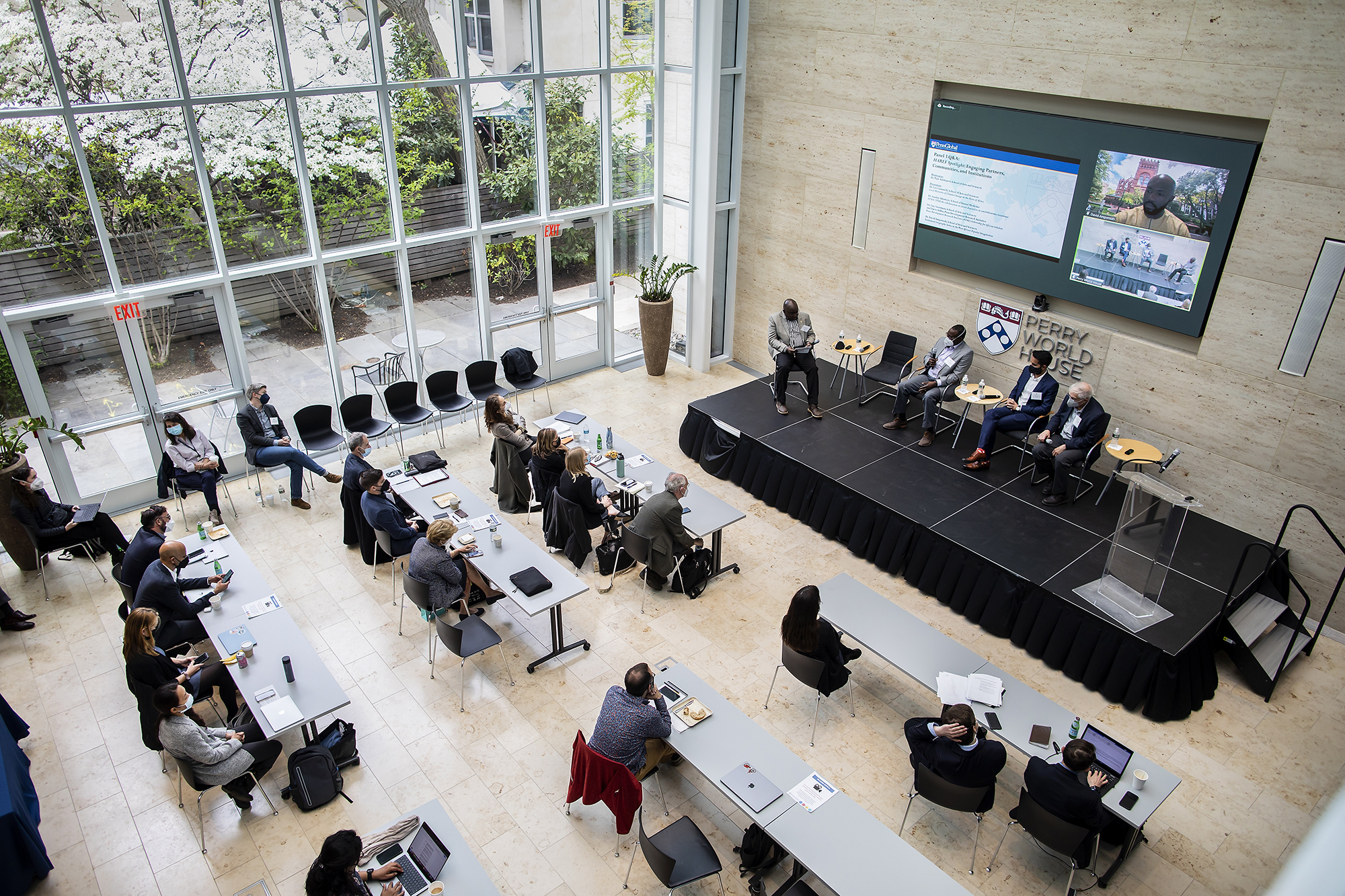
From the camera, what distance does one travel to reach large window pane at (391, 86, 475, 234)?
994 centimetres

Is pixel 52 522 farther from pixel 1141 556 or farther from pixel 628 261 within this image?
pixel 1141 556

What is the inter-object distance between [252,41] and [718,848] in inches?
328

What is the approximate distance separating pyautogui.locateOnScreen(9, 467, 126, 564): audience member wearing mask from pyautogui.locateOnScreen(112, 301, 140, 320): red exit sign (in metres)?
1.65

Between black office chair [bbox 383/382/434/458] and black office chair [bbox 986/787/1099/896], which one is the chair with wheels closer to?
black office chair [bbox 383/382/434/458]

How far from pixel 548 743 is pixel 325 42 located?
7.14 meters

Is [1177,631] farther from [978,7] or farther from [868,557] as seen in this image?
[978,7]

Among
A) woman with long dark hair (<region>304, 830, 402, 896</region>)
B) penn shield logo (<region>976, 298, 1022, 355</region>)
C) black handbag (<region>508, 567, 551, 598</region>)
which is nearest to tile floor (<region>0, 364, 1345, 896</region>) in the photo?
black handbag (<region>508, 567, 551, 598</region>)

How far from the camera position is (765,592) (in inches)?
333

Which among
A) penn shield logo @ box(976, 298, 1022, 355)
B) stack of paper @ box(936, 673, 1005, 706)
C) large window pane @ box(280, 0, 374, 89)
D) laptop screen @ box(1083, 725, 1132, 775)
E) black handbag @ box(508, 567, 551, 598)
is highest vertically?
large window pane @ box(280, 0, 374, 89)

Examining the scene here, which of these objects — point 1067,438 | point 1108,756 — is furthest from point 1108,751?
point 1067,438

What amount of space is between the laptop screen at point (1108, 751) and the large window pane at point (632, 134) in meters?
8.56

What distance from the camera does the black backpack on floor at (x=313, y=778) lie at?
20.3 feet

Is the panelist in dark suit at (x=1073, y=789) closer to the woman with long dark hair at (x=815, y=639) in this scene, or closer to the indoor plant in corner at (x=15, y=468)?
the woman with long dark hair at (x=815, y=639)

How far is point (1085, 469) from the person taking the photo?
8.67 m
